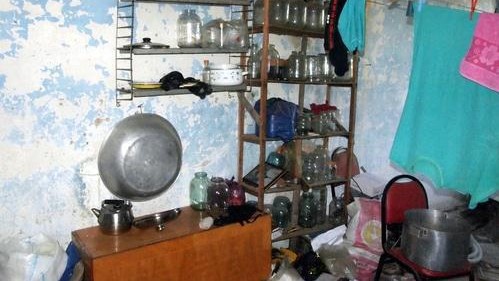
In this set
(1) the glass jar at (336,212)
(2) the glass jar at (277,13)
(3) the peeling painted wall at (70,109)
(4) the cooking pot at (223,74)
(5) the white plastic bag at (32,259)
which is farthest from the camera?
(1) the glass jar at (336,212)

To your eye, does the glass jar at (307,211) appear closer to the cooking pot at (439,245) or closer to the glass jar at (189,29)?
the cooking pot at (439,245)

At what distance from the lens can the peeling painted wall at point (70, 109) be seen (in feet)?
6.23

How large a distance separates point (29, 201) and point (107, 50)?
2.87 feet

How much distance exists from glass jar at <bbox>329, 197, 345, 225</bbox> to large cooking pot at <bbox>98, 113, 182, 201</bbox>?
132cm

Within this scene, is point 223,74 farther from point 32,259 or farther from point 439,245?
point 439,245

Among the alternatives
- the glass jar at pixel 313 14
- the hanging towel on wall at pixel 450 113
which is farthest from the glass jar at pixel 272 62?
the hanging towel on wall at pixel 450 113

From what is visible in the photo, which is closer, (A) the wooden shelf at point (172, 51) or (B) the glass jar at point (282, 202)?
(A) the wooden shelf at point (172, 51)

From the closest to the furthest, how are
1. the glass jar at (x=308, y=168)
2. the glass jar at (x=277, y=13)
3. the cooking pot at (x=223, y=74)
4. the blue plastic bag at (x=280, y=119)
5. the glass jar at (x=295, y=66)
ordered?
the cooking pot at (x=223, y=74) → the glass jar at (x=277, y=13) → the blue plastic bag at (x=280, y=119) → the glass jar at (x=295, y=66) → the glass jar at (x=308, y=168)

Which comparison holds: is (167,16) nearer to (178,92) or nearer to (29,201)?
(178,92)

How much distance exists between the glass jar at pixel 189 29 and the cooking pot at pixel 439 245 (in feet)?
5.04

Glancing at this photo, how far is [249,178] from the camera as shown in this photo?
103 inches

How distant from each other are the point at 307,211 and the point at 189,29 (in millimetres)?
1473

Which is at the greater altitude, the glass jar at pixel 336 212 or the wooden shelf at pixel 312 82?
the wooden shelf at pixel 312 82

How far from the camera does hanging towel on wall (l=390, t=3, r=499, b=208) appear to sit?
1.94 meters
